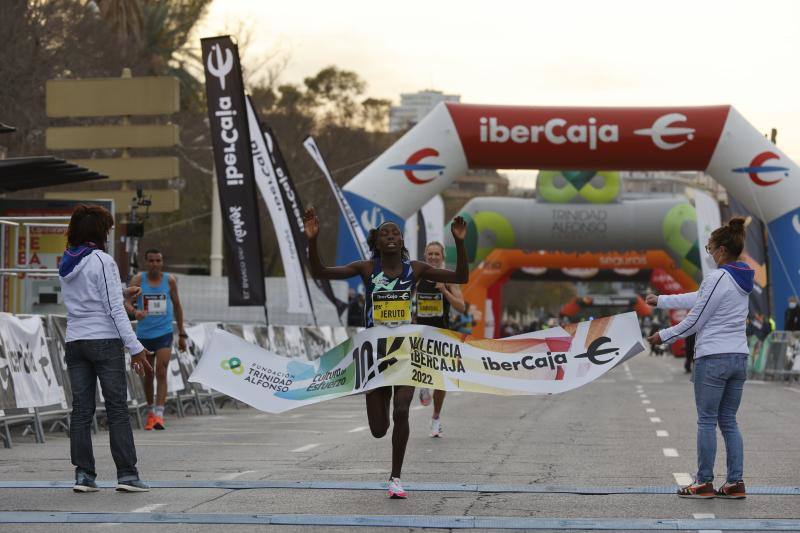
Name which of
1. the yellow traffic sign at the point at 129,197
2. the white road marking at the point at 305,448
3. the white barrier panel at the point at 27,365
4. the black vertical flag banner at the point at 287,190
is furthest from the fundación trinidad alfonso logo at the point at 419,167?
the white road marking at the point at 305,448

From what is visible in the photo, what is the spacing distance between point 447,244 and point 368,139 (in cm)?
1787

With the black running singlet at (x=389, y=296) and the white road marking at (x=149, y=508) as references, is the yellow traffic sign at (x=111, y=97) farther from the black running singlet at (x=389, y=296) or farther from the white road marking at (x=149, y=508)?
the white road marking at (x=149, y=508)

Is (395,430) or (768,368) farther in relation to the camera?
(768,368)

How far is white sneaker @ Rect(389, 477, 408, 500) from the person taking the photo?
30.0 ft

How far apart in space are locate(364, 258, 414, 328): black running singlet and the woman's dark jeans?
1727 mm

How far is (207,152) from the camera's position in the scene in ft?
166

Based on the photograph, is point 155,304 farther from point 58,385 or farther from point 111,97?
point 111,97

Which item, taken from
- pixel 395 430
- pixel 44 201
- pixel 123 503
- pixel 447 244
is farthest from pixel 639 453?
pixel 447 244

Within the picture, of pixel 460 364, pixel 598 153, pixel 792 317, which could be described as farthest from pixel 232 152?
pixel 460 364

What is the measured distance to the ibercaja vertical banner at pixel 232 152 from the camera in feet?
77.1

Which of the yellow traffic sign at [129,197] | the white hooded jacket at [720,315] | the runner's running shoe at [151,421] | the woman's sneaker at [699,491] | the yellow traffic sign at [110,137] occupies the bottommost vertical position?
the runner's running shoe at [151,421]

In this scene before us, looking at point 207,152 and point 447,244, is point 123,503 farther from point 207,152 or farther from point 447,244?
point 207,152

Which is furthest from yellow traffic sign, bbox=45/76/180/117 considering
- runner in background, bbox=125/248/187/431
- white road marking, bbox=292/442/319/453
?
white road marking, bbox=292/442/319/453

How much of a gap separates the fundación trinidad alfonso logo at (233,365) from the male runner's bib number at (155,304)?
5615 mm
